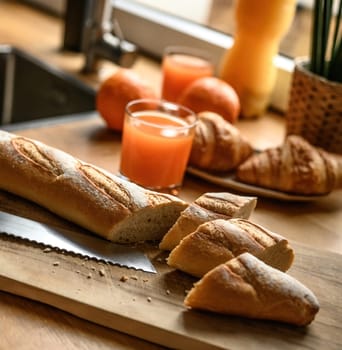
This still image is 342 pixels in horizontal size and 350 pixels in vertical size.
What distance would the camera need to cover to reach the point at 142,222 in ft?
2.97

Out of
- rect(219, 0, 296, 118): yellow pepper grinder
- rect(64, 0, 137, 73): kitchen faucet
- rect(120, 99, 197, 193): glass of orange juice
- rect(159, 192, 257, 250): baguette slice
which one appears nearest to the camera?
rect(159, 192, 257, 250): baguette slice

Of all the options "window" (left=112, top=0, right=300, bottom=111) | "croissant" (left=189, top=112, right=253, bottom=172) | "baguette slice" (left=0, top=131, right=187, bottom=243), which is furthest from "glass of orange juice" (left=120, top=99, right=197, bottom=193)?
"window" (left=112, top=0, right=300, bottom=111)

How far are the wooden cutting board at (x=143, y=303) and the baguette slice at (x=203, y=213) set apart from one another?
0.04 m

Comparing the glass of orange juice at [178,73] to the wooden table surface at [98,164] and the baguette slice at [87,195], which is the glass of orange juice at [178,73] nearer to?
the wooden table surface at [98,164]

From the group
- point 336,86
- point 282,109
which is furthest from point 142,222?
point 282,109

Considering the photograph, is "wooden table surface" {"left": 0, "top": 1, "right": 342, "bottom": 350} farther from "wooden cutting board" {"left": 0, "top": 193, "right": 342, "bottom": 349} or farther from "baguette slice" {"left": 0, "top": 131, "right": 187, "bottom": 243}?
"baguette slice" {"left": 0, "top": 131, "right": 187, "bottom": 243}

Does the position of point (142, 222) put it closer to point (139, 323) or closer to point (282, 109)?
point (139, 323)

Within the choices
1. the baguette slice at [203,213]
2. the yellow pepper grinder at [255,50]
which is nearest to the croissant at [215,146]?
the baguette slice at [203,213]

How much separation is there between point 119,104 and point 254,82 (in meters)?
0.39

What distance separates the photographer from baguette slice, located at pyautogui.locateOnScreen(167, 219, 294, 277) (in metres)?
0.83

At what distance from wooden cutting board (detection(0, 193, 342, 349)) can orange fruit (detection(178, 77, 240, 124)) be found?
1.67 ft

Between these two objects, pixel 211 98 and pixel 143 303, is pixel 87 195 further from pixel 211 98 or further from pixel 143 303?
pixel 211 98

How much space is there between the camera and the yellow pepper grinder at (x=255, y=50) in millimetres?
1405

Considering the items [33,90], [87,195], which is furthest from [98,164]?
[33,90]
